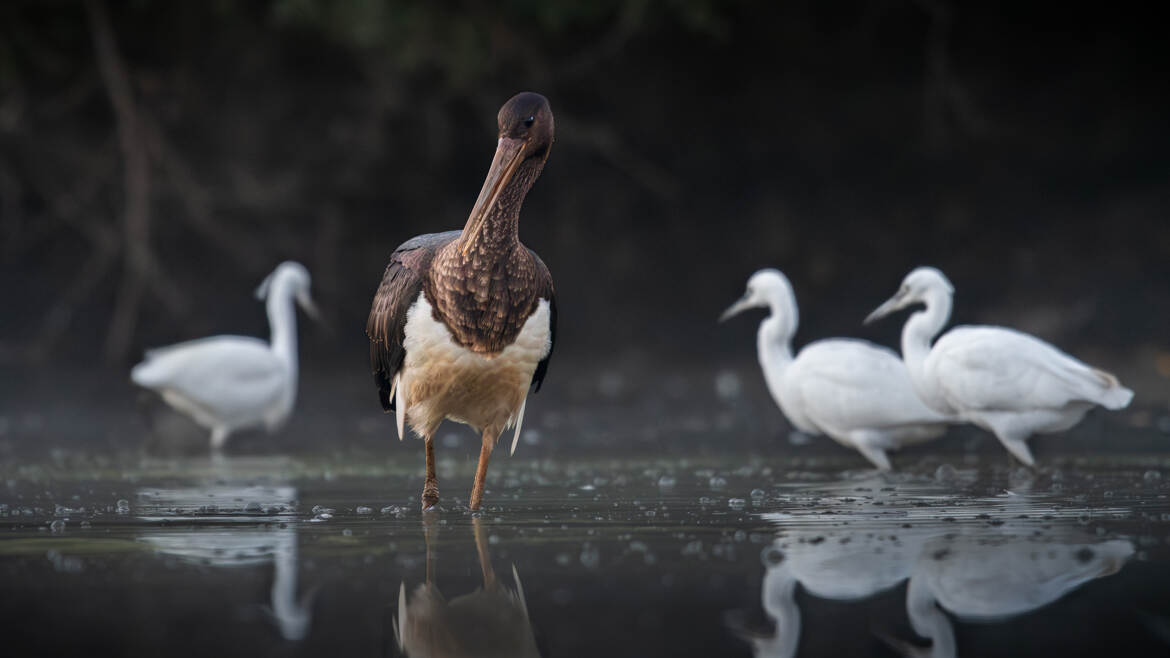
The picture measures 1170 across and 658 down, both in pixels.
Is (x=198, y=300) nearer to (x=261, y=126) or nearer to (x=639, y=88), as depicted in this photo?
(x=261, y=126)

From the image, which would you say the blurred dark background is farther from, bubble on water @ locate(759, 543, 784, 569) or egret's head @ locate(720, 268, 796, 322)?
bubble on water @ locate(759, 543, 784, 569)

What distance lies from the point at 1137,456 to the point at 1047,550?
144 inches

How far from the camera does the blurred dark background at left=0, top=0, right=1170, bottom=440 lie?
1472cm

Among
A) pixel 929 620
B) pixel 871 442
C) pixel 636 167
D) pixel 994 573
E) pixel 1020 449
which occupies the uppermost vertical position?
pixel 636 167

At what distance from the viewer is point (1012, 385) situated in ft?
24.6

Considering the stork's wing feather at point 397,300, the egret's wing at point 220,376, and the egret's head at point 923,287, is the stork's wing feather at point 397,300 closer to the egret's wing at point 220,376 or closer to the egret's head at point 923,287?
the egret's head at point 923,287

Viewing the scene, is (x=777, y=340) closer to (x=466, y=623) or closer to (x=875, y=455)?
(x=875, y=455)

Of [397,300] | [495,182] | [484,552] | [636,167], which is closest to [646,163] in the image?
[636,167]

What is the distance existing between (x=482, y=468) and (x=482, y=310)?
70cm

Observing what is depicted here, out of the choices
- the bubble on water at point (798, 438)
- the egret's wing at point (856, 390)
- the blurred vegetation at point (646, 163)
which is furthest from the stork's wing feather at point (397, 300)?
the blurred vegetation at point (646, 163)

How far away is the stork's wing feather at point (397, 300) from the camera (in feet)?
20.5

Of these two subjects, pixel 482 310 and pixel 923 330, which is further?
pixel 923 330

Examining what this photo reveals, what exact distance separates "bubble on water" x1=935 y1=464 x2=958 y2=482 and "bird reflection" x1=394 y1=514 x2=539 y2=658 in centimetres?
329

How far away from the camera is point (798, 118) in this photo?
16.2 metres
